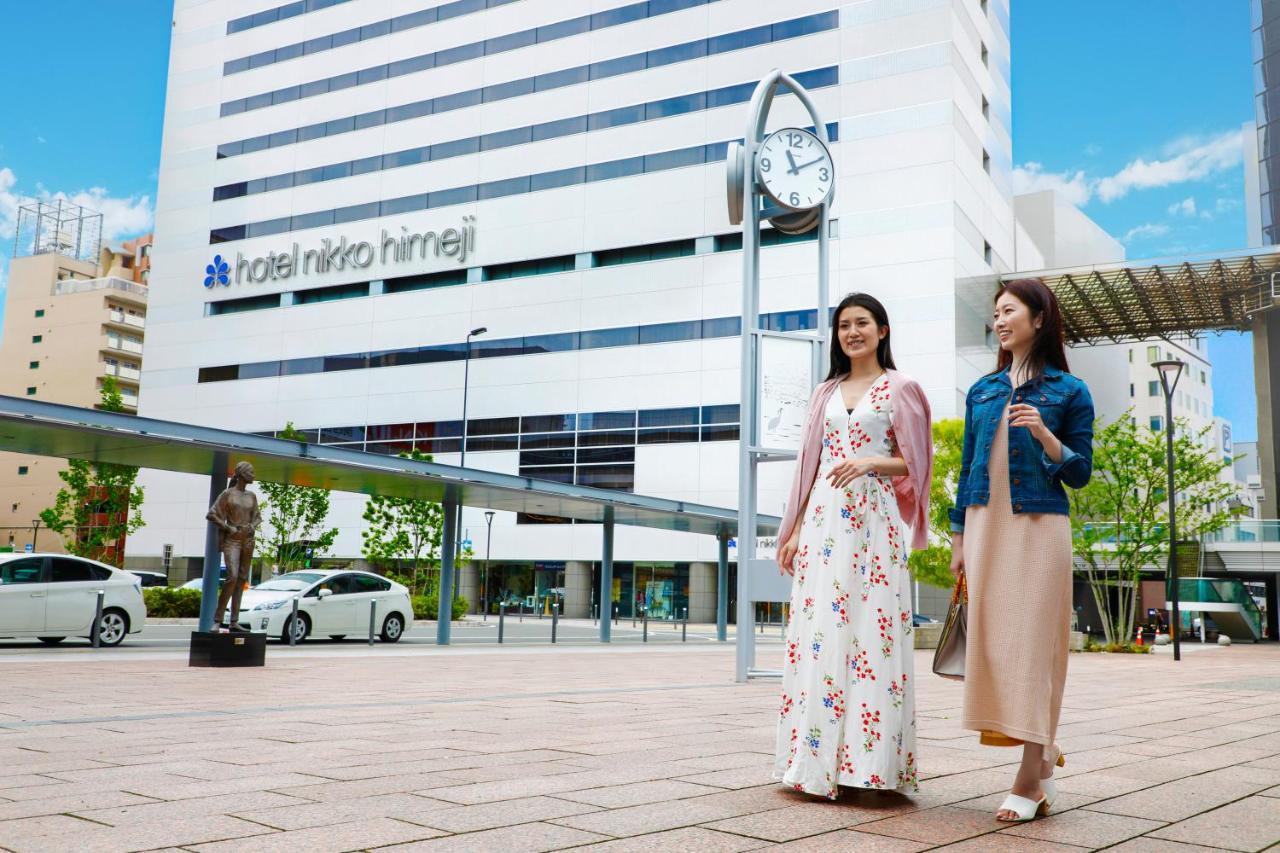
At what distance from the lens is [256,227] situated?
184ft

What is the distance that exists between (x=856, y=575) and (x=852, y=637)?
0.79 feet

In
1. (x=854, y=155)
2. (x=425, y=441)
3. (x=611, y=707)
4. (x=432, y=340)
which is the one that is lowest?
(x=611, y=707)

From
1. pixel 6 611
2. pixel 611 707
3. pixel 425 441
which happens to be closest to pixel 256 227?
pixel 425 441

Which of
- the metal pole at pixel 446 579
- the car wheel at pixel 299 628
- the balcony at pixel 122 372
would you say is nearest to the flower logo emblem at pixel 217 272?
the balcony at pixel 122 372

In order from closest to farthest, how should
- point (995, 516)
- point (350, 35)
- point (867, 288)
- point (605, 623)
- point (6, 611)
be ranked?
point (995, 516) < point (6, 611) < point (605, 623) < point (867, 288) < point (350, 35)

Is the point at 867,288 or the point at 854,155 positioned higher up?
the point at 854,155

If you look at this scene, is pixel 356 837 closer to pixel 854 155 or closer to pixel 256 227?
pixel 854 155

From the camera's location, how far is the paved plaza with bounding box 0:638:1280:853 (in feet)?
11.7

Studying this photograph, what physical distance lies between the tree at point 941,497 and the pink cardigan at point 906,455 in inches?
1059

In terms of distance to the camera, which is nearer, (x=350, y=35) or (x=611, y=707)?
(x=611, y=707)

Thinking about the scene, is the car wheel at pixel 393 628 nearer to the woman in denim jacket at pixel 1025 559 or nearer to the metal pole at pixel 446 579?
the metal pole at pixel 446 579

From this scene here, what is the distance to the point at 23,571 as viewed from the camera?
15.8m

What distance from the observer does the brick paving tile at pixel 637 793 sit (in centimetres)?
416

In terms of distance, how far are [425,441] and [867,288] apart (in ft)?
67.0
